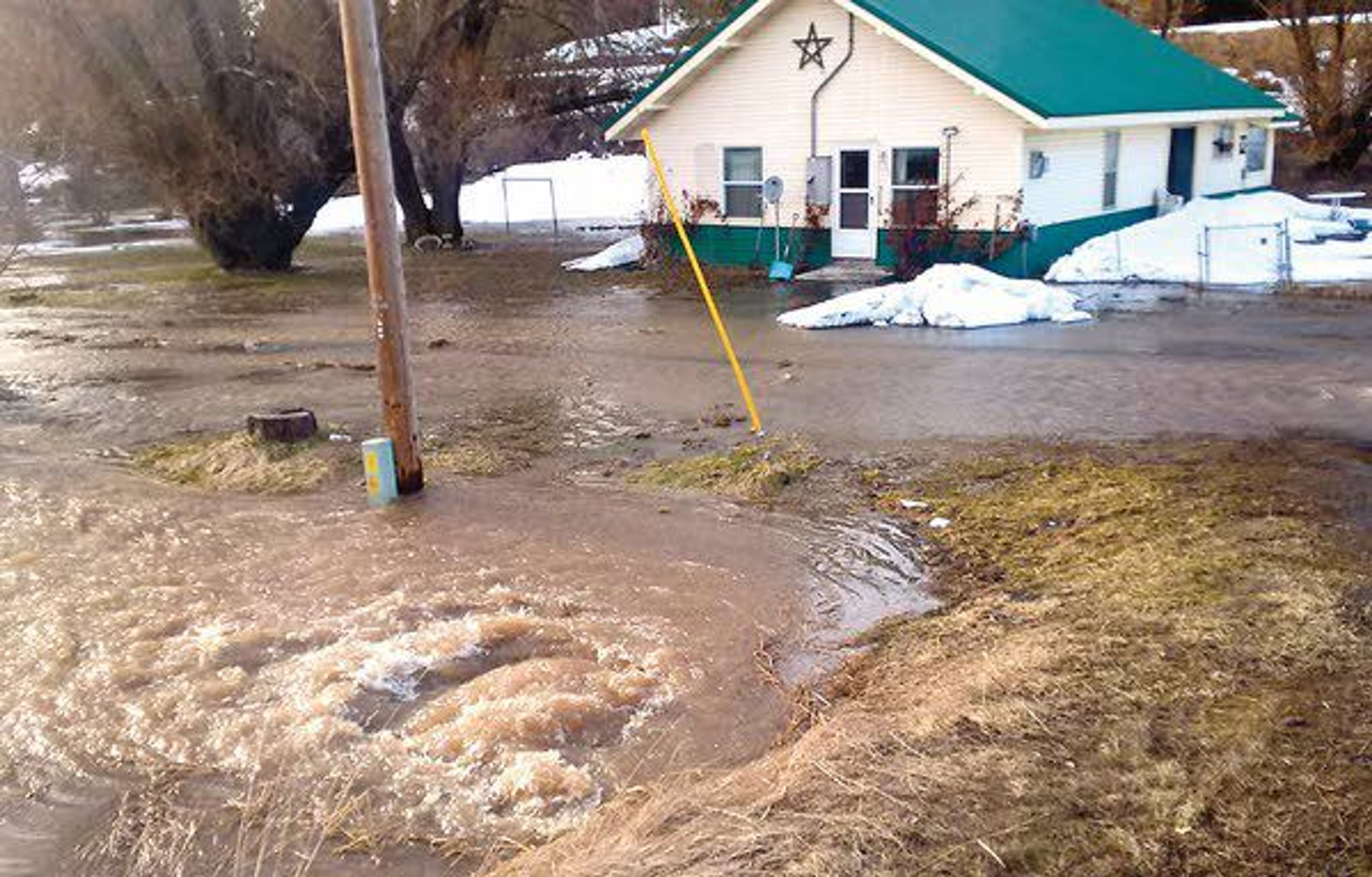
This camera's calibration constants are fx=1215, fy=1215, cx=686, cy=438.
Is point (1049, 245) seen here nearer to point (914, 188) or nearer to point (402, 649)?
point (914, 188)

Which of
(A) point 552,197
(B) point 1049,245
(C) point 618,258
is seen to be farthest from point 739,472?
(A) point 552,197

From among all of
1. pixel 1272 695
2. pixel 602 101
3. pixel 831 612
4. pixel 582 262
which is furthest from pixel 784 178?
pixel 1272 695

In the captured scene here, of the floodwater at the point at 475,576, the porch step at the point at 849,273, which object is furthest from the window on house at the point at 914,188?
the floodwater at the point at 475,576

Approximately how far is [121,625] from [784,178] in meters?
17.0

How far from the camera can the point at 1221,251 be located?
2078cm

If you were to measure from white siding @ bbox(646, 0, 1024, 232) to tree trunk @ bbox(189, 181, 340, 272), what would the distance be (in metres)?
8.86

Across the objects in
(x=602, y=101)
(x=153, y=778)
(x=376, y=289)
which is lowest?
(x=153, y=778)

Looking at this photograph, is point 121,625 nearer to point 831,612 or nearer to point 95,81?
point 831,612

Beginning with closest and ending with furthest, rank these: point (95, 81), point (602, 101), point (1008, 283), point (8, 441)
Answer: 1. point (8, 441)
2. point (1008, 283)
3. point (95, 81)
4. point (602, 101)

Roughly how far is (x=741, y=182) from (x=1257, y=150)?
13.9 metres

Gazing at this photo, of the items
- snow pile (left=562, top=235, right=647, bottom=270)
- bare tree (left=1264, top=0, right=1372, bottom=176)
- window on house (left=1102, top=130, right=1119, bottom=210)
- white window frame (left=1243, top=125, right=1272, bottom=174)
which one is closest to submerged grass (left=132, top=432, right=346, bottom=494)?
snow pile (left=562, top=235, right=647, bottom=270)

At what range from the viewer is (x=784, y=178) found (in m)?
22.2

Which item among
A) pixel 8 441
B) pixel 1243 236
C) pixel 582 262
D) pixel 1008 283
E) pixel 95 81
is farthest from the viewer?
pixel 582 262

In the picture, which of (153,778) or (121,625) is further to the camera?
(121,625)
